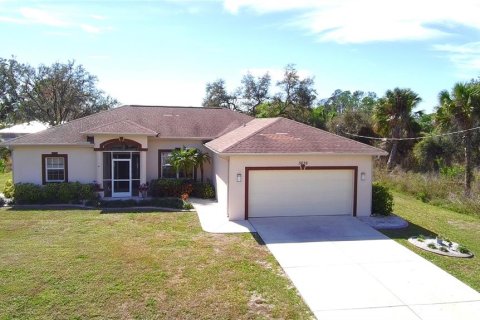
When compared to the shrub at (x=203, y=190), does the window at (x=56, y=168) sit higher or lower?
higher

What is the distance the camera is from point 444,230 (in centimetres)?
1484

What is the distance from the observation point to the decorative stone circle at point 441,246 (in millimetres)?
11851

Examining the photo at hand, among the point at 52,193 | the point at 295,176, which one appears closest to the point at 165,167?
the point at 52,193

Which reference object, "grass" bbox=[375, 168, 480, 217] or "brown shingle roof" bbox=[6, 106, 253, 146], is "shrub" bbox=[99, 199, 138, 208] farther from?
"grass" bbox=[375, 168, 480, 217]

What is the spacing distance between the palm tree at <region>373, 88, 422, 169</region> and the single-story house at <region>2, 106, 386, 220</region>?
11.9 metres

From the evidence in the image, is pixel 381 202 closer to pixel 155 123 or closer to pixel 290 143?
pixel 290 143

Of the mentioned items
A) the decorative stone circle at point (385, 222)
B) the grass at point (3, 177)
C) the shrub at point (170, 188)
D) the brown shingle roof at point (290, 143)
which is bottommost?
the decorative stone circle at point (385, 222)

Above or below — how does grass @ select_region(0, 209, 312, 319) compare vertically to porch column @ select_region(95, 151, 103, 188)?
below

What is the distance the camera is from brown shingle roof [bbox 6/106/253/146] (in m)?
20.2

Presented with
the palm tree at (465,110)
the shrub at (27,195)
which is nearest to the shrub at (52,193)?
the shrub at (27,195)

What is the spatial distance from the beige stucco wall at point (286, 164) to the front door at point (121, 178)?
7.43 meters

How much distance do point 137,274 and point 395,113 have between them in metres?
25.4

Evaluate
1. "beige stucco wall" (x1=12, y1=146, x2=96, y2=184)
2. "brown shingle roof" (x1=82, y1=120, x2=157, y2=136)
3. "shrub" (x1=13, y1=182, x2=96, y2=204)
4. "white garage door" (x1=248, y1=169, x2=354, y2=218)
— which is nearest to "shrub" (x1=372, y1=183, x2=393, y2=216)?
"white garage door" (x1=248, y1=169, x2=354, y2=218)

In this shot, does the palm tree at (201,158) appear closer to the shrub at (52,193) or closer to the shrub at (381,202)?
the shrub at (52,193)
